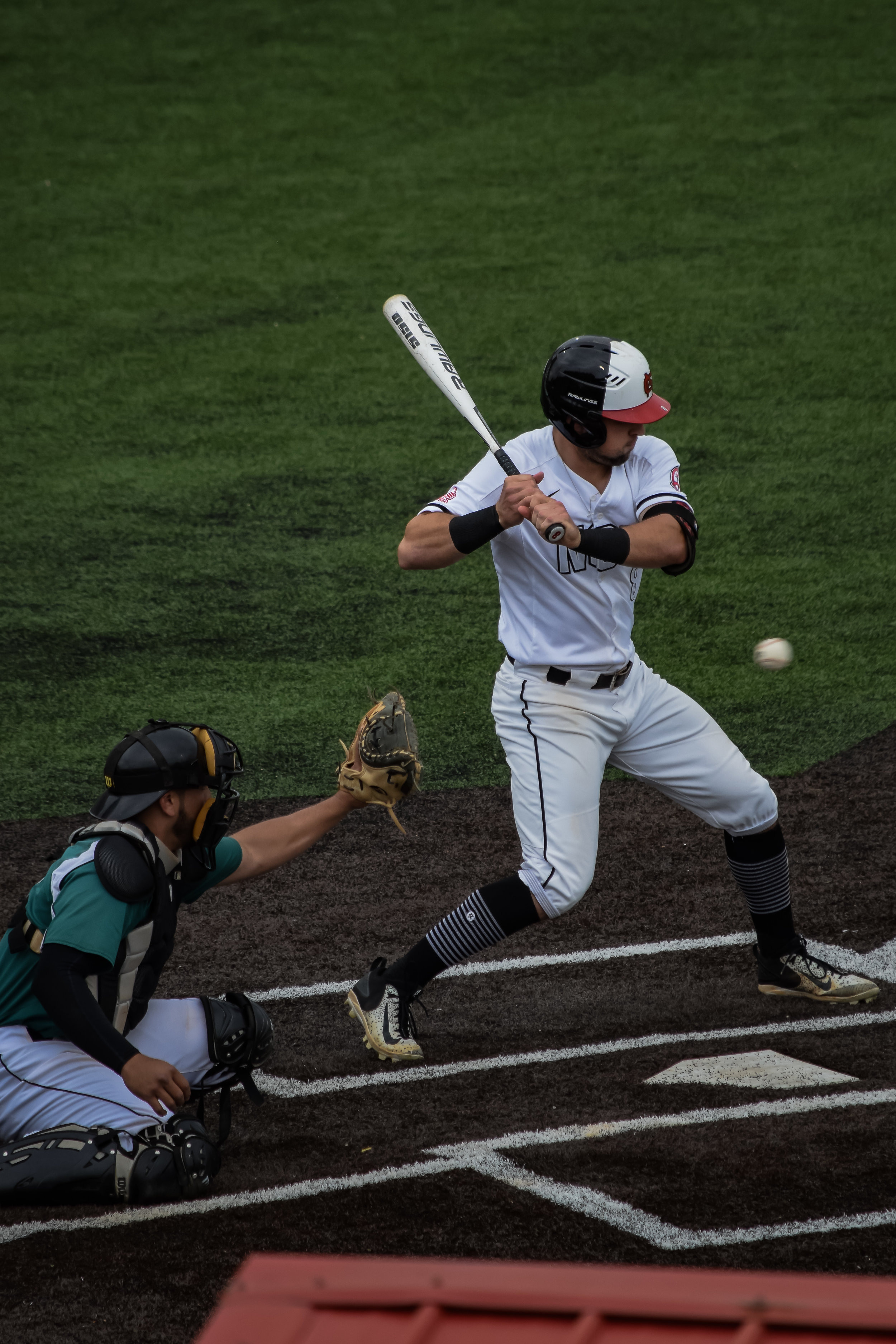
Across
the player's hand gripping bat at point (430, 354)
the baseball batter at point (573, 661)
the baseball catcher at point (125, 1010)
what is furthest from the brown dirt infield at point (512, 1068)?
the player's hand gripping bat at point (430, 354)

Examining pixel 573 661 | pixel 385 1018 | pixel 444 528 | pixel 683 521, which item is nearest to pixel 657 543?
pixel 683 521

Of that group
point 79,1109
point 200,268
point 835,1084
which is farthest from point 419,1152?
point 200,268

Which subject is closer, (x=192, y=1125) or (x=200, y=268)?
(x=192, y=1125)

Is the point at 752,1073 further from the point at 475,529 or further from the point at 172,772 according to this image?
the point at 172,772

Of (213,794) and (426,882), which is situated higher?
(213,794)

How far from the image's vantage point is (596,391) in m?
4.29

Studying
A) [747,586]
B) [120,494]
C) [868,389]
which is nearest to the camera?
[747,586]

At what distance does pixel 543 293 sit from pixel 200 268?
2970 millimetres

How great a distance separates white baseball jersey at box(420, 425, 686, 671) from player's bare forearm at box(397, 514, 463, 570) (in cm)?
5

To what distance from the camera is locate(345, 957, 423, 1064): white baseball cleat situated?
4469mm

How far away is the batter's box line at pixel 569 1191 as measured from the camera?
3.47m

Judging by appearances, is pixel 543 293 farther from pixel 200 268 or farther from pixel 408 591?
pixel 408 591

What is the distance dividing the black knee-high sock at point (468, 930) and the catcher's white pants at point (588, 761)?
63 mm

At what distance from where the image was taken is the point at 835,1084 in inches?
164
